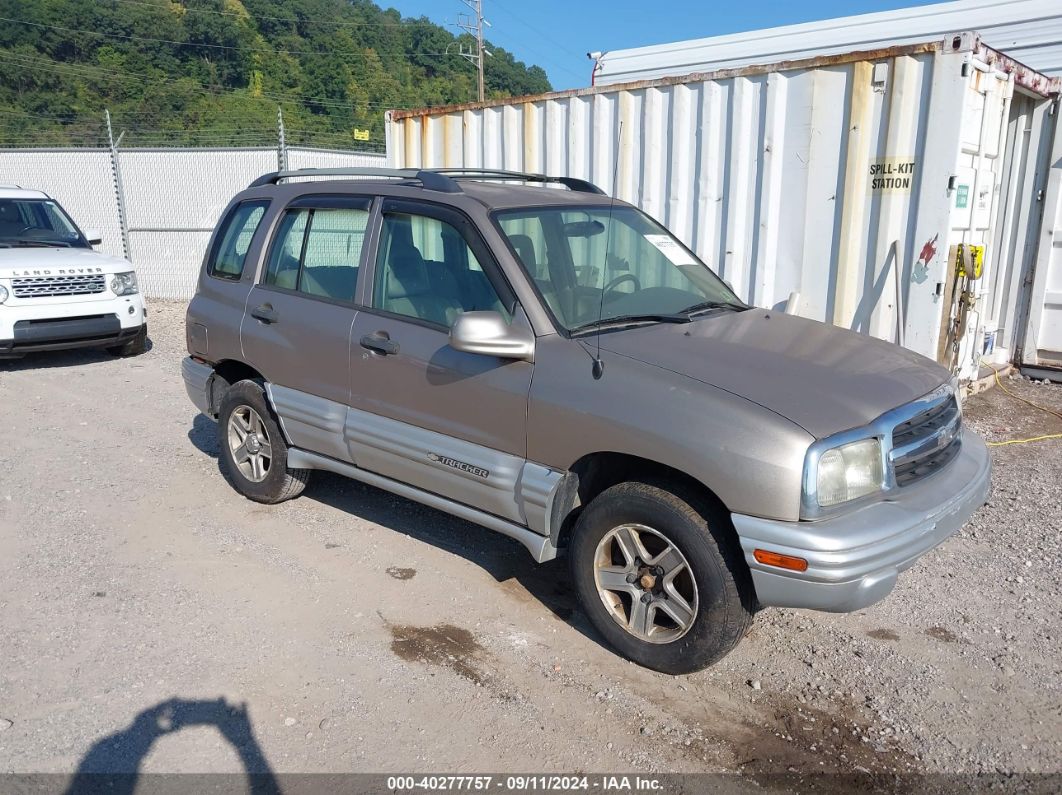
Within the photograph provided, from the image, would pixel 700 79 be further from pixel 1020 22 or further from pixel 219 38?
pixel 219 38

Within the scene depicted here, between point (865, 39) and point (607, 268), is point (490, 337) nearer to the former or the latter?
point (607, 268)

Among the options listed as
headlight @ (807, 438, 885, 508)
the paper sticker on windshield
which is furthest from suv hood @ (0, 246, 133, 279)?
headlight @ (807, 438, 885, 508)

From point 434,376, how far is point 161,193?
12.7 meters

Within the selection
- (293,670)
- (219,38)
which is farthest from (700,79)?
(219,38)

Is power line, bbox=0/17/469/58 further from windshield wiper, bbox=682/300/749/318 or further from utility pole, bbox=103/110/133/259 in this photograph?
windshield wiper, bbox=682/300/749/318

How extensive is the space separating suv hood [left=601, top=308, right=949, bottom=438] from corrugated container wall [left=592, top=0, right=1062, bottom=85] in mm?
5617

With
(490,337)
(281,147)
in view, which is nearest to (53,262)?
(281,147)

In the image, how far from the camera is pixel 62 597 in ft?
14.1

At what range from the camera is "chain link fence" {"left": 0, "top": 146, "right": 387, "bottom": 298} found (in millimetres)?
14172

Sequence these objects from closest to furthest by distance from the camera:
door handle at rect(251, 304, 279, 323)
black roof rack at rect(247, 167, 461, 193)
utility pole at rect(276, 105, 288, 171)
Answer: black roof rack at rect(247, 167, 461, 193), door handle at rect(251, 304, 279, 323), utility pole at rect(276, 105, 288, 171)

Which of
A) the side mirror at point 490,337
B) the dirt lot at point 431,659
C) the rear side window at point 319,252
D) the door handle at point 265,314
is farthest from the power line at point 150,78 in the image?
the side mirror at point 490,337

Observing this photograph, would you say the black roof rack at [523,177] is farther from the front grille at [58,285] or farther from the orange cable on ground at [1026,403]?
the front grille at [58,285]

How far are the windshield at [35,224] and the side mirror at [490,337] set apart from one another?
8175mm

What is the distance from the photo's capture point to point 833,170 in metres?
6.70
